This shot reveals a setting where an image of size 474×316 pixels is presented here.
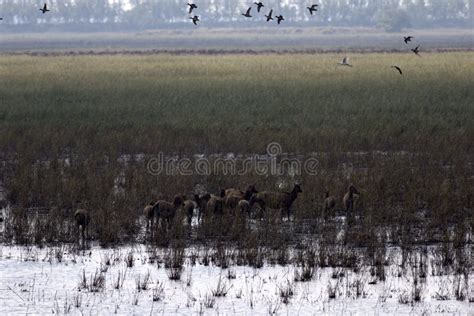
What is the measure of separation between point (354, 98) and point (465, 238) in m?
18.8

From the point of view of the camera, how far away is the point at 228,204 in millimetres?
12641

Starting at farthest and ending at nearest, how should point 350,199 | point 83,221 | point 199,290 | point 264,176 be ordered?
point 264,176 → point 350,199 → point 83,221 → point 199,290

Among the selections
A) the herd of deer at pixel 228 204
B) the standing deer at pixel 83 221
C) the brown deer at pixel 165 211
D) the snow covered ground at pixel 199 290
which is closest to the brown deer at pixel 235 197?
the herd of deer at pixel 228 204

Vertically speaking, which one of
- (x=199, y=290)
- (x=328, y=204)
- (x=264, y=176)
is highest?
(x=328, y=204)

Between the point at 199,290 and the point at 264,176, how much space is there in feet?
21.5

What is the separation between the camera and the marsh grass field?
33.8ft

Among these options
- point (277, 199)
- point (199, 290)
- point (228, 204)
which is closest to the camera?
point (199, 290)

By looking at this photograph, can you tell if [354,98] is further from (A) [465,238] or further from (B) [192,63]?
(B) [192,63]

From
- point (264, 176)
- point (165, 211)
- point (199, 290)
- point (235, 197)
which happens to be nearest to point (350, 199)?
point (235, 197)

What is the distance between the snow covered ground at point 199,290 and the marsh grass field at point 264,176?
0.05 m

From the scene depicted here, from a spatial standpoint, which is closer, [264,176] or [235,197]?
[235,197]

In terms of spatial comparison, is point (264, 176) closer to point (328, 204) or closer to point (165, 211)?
point (328, 204)

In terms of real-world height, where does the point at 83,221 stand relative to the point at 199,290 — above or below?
above

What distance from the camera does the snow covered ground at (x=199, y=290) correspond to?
342 inches
